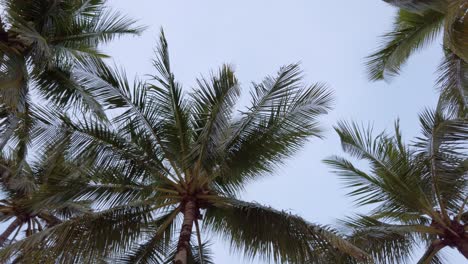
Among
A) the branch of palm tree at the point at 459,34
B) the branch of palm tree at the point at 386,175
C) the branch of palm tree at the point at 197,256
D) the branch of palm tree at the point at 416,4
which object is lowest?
the branch of palm tree at the point at 197,256

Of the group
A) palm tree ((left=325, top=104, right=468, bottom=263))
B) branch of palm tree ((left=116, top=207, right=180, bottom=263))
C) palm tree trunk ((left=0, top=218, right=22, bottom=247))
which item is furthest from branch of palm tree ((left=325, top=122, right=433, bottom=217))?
palm tree trunk ((left=0, top=218, right=22, bottom=247))

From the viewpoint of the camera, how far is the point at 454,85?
12.3m

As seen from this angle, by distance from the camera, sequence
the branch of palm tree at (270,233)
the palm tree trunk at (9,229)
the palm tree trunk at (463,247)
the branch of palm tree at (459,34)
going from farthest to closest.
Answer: the palm tree trunk at (9,229) → the branch of palm tree at (459,34) → the palm tree trunk at (463,247) → the branch of palm tree at (270,233)

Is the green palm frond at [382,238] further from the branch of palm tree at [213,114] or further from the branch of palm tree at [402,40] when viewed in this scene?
the branch of palm tree at [402,40]

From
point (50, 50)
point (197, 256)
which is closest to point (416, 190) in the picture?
point (197, 256)

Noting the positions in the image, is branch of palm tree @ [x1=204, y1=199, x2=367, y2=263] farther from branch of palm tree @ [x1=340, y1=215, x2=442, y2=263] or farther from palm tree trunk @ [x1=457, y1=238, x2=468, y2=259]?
palm tree trunk @ [x1=457, y1=238, x2=468, y2=259]

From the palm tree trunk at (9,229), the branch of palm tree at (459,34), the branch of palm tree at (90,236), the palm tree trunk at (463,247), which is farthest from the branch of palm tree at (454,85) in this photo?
the palm tree trunk at (9,229)

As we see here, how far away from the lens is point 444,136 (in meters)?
10.5

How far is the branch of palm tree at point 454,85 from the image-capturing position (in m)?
12.0

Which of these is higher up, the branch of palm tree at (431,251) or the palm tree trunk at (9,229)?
the palm tree trunk at (9,229)

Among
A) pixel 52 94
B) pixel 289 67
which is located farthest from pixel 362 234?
pixel 52 94

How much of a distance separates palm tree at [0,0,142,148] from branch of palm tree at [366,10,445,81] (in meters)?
5.93

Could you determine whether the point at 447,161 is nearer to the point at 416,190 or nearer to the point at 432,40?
the point at 416,190

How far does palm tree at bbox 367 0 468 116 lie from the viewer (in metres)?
11.3
